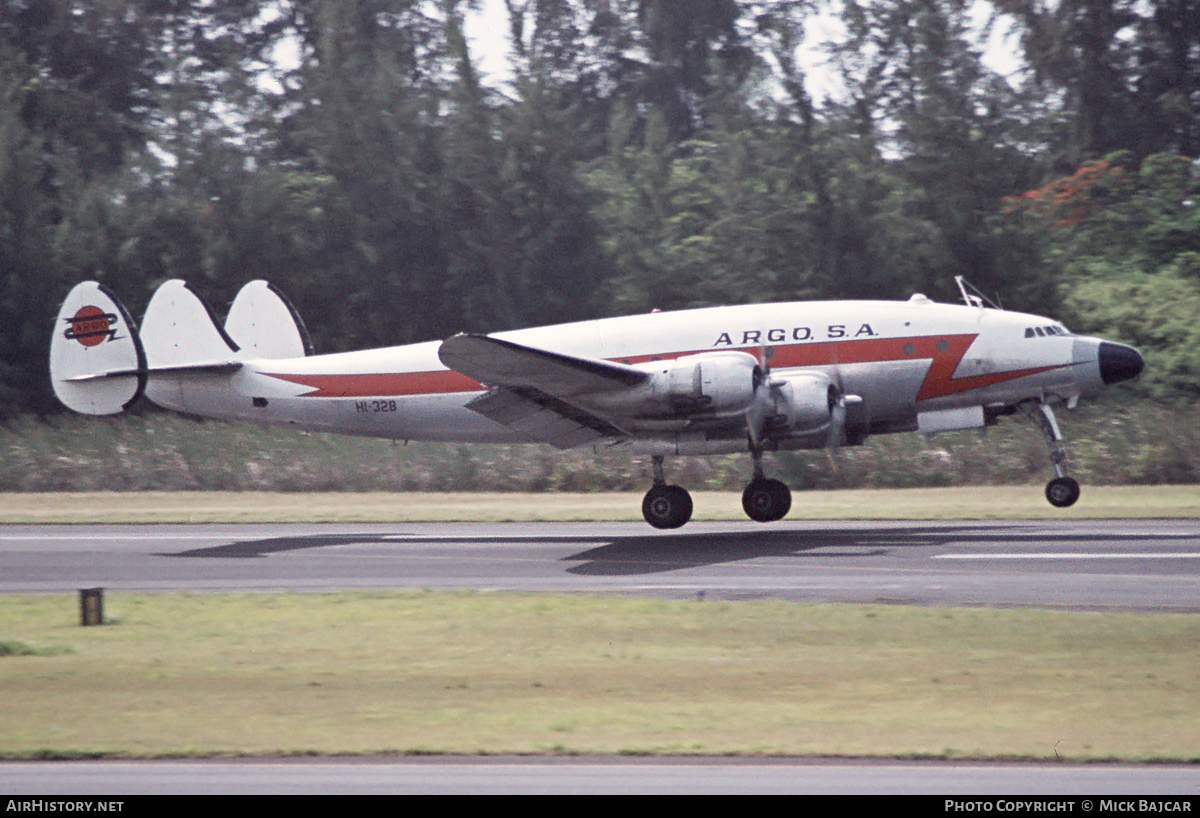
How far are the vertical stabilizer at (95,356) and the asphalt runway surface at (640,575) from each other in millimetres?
2712

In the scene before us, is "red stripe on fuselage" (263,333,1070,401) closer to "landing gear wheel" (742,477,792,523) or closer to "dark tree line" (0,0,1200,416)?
"landing gear wheel" (742,477,792,523)

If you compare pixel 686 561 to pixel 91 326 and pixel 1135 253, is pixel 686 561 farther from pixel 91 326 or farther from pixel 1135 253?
pixel 1135 253

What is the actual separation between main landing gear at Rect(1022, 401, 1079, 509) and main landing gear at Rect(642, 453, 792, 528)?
14.9 feet

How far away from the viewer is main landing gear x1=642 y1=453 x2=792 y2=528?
75.5 feet

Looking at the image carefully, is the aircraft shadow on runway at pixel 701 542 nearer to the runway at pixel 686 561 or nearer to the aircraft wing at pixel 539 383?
the runway at pixel 686 561

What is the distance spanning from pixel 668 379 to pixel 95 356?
39.8 feet

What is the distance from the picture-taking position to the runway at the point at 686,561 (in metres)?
16.2

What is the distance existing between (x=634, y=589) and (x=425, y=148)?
34315 mm

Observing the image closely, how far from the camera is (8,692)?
435 inches

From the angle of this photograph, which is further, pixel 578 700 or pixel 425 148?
pixel 425 148

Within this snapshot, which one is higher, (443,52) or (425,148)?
(443,52)

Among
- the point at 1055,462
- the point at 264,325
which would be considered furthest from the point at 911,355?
the point at 264,325
